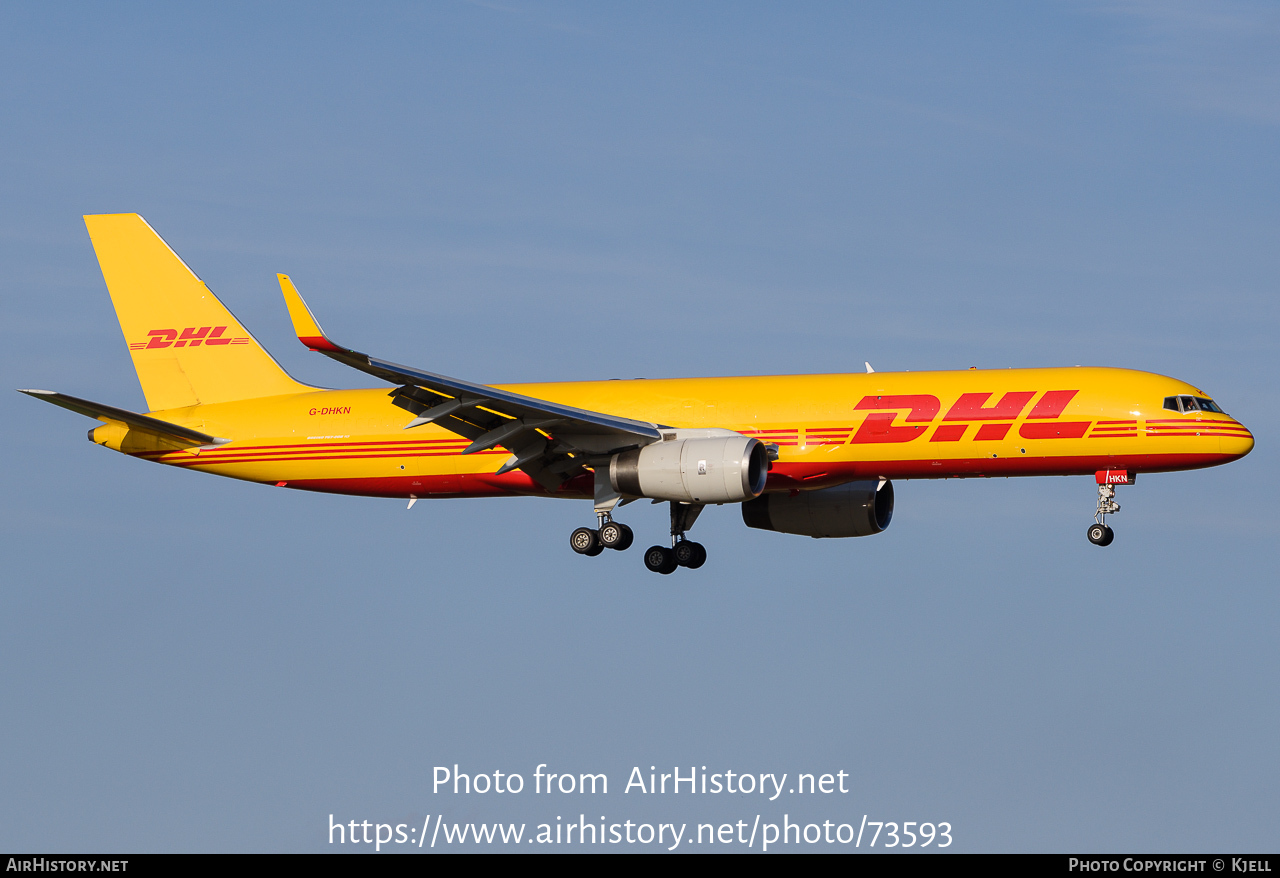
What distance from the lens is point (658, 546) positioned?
5228cm

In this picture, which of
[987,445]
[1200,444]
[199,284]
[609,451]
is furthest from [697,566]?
[199,284]

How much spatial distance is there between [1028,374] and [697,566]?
471 inches

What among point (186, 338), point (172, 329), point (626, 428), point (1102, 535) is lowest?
point (1102, 535)

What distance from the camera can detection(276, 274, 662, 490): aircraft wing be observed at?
44.2 meters

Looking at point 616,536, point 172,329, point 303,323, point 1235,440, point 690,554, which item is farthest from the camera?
point 172,329

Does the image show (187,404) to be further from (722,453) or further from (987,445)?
(987,445)

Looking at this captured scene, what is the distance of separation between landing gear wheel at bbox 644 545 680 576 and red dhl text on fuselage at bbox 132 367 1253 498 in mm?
2824

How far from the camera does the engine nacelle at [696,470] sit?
45844 mm

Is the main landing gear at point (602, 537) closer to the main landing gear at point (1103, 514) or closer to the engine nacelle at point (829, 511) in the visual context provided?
the engine nacelle at point (829, 511)

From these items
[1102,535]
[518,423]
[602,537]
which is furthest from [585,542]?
[1102,535]

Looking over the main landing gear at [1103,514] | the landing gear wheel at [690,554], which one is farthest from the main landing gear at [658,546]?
the main landing gear at [1103,514]

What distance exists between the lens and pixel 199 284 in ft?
188

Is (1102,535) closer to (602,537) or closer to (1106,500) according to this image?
(1106,500)

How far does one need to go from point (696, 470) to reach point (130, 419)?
18.5 meters
